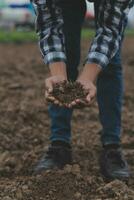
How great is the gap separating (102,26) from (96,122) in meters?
2.09

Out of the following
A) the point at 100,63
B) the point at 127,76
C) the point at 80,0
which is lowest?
the point at 100,63

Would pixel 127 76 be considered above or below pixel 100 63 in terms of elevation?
above

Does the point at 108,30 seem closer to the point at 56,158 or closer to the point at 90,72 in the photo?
the point at 90,72

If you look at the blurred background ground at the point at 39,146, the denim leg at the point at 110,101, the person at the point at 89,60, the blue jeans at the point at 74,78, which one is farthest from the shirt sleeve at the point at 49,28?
the blurred background ground at the point at 39,146

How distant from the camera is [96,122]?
508 cm

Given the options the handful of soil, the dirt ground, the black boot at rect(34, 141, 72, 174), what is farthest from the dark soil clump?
the black boot at rect(34, 141, 72, 174)

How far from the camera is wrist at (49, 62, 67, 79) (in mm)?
2924

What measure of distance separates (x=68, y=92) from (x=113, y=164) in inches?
26.6

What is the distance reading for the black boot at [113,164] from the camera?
335cm

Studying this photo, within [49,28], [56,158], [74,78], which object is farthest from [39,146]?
[49,28]

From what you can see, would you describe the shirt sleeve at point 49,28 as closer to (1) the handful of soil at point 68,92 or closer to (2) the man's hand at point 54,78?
(2) the man's hand at point 54,78

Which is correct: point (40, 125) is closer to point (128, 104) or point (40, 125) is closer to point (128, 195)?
point (128, 104)

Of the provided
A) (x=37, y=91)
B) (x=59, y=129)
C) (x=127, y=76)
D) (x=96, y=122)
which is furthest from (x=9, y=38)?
(x=59, y=129)

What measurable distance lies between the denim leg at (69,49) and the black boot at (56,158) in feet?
0.12
